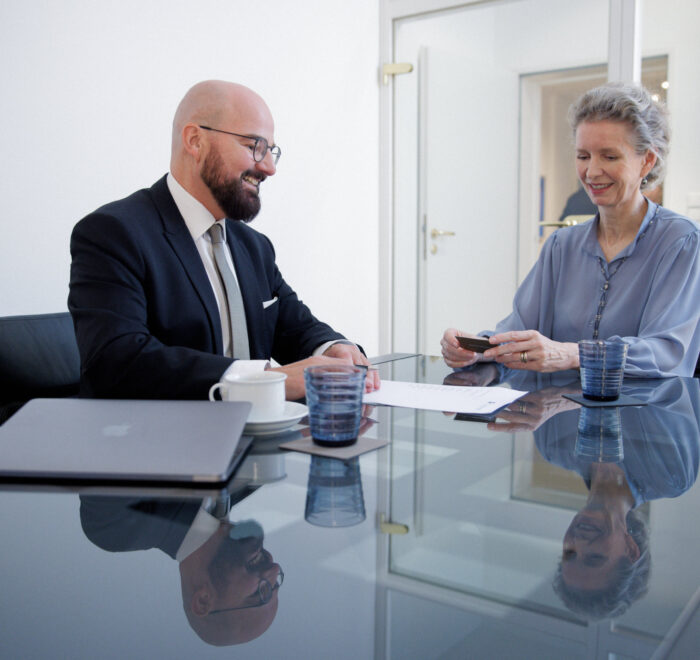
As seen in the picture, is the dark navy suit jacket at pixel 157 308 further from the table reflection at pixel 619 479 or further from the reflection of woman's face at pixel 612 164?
the reflection of woman's face at pixel 612 164

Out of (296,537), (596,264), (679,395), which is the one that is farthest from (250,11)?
(296,537)

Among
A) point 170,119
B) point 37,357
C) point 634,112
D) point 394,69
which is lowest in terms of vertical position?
point 37,357

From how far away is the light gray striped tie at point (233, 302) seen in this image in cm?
160

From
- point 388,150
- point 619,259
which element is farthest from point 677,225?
point 388,150

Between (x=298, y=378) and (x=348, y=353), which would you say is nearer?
(x=298, y=378)

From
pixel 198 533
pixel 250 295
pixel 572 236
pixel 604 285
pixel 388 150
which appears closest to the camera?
pixel 198 533

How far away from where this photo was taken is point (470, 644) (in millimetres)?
427

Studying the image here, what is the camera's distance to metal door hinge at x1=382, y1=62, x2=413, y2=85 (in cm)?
406

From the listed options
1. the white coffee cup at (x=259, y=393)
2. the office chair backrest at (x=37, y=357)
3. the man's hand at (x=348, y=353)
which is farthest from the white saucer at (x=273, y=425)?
the office chair backrest at (x=37, y=357)

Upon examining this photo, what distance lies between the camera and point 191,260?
1.53 metres

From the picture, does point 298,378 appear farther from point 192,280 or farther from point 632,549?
point 632,549

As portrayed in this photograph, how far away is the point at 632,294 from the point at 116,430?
138 centimetres

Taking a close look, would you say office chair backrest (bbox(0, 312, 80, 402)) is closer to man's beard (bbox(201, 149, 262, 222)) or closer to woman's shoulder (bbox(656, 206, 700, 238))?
man's beard (bbox(201, 149, 262, 222))

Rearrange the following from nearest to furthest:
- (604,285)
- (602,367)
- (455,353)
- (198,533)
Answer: (198,533) → (602,367) → (455,353) → (604,285)
